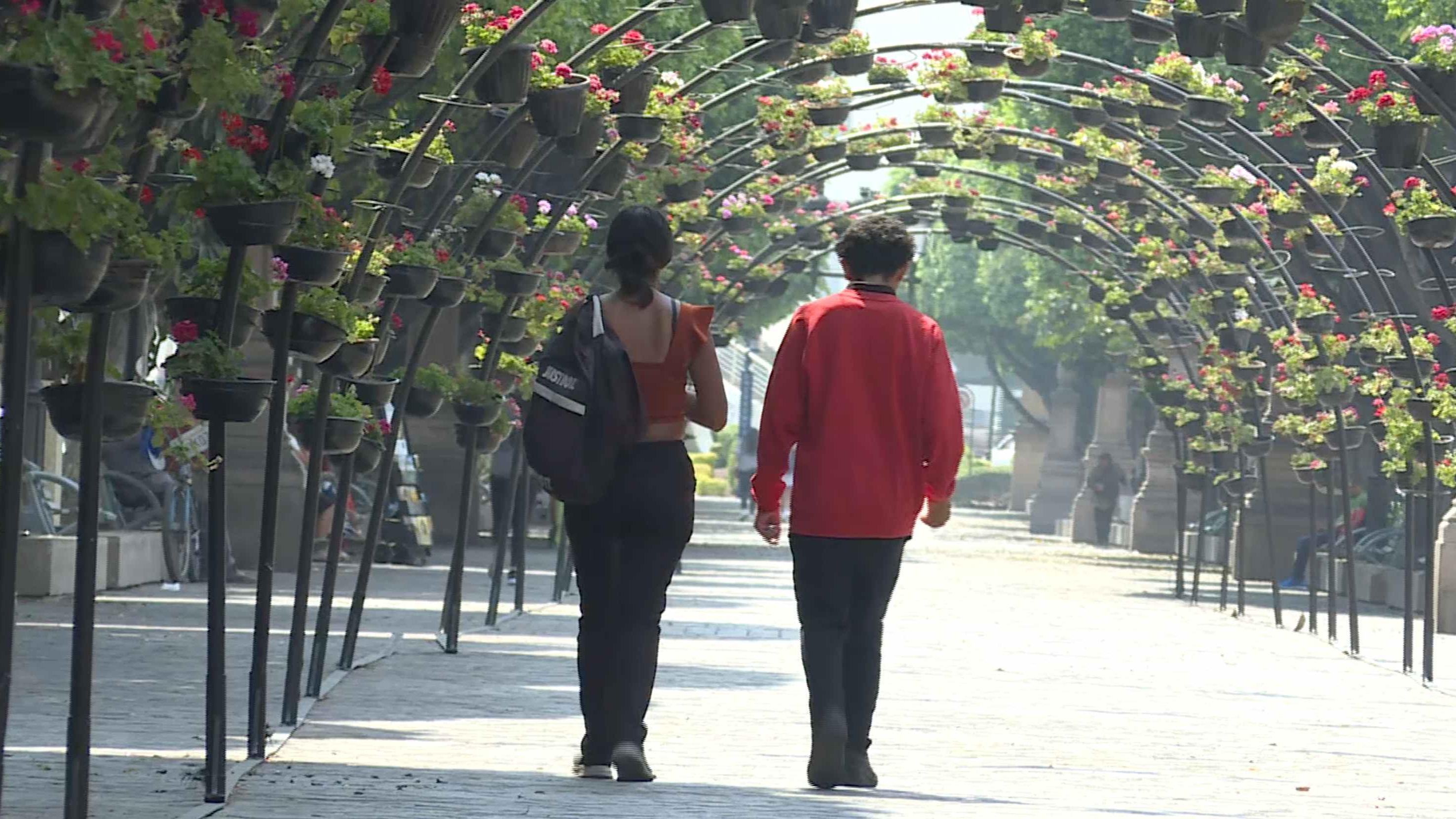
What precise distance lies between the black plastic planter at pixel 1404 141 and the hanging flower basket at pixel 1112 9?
1774 millimetres

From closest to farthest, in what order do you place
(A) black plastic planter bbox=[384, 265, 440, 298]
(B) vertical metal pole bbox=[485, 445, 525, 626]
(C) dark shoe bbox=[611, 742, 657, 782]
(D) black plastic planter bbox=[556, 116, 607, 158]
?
(C) dark shoe bbox=[611, 742, 657, 782] < (A) black plastic planter bbox=[384, 265, 440, 298] < (D) black plastic planter bbox=[556, 116, 607, 158] < (B) vertical metal pole bbox=[485, 445, 525, 626]

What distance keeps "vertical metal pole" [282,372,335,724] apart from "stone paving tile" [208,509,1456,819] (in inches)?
5.8

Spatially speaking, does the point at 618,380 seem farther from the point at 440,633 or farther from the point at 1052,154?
the point at 1052,154

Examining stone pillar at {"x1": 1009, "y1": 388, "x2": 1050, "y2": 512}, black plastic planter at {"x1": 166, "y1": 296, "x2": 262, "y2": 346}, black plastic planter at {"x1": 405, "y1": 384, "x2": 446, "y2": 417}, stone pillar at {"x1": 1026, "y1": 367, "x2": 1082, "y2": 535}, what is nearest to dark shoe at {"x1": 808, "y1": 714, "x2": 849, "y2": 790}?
black plastic planter at {"x1": 166, "y1": 296, "x2": 262, "y2": 346}

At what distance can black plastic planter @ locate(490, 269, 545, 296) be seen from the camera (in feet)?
58.6

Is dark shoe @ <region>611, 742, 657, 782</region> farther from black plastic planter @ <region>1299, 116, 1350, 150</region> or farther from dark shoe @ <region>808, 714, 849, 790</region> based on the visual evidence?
black plastic planter @ <region>1299, 116, 1350, 150</region>

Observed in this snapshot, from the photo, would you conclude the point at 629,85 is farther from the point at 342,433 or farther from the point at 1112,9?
the point at 342,433

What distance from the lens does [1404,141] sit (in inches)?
653

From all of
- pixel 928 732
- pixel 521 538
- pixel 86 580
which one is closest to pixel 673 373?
pixel 86 580

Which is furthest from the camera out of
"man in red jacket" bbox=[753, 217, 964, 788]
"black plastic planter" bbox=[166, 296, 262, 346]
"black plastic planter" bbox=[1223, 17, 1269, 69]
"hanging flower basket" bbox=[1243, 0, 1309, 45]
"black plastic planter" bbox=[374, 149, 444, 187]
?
"black plastic planter" bbox=[1223, 17, 1269, 69]

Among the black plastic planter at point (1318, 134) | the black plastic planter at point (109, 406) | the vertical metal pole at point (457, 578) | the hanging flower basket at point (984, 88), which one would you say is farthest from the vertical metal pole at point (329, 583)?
the hanging flower basket at point (984, 88)

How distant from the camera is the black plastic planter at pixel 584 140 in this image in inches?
661

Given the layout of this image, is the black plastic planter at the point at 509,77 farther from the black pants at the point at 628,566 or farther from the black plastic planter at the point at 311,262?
the black pants at the point at 628,566

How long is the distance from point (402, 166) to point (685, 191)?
8.89 metres
